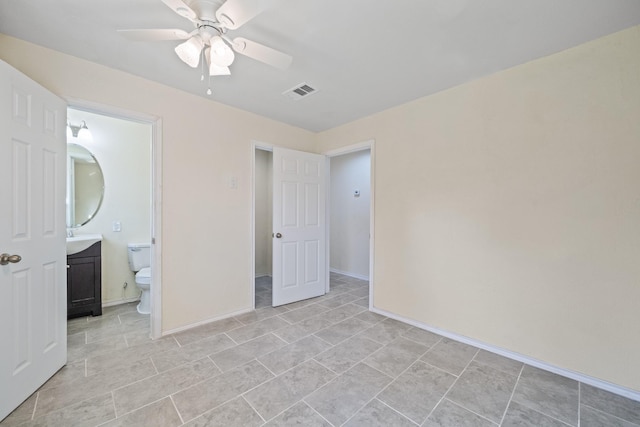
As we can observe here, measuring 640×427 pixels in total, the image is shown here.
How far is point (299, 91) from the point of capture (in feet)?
8.43

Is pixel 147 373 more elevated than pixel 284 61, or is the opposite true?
pixel 284 61

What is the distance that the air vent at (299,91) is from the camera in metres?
2.48

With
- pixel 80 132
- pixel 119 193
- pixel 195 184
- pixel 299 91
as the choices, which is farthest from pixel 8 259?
pixel 299 91

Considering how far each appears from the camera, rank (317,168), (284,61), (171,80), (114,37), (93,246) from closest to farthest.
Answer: (284,61)
(114,37)
(171,80)
(93,246)
(317,168)

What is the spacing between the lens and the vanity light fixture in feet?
9.92

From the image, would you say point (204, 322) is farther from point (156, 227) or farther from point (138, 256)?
point (138, 256)

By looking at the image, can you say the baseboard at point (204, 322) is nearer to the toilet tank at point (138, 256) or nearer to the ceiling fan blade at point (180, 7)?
the toilet tank at point (138, 256)

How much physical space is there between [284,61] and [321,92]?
1050mm

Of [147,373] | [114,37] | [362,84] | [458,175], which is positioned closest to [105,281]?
[147,373]

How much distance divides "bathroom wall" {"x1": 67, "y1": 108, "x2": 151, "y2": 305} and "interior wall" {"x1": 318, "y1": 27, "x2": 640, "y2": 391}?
3.34 metres

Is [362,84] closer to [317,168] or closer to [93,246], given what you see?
[317,168]

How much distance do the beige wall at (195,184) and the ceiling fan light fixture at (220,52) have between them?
1.23 metres

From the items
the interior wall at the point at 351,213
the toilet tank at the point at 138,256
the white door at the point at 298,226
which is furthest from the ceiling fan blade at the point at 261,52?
the interior wall at the point at 351,213

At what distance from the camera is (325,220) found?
12.5 ft
